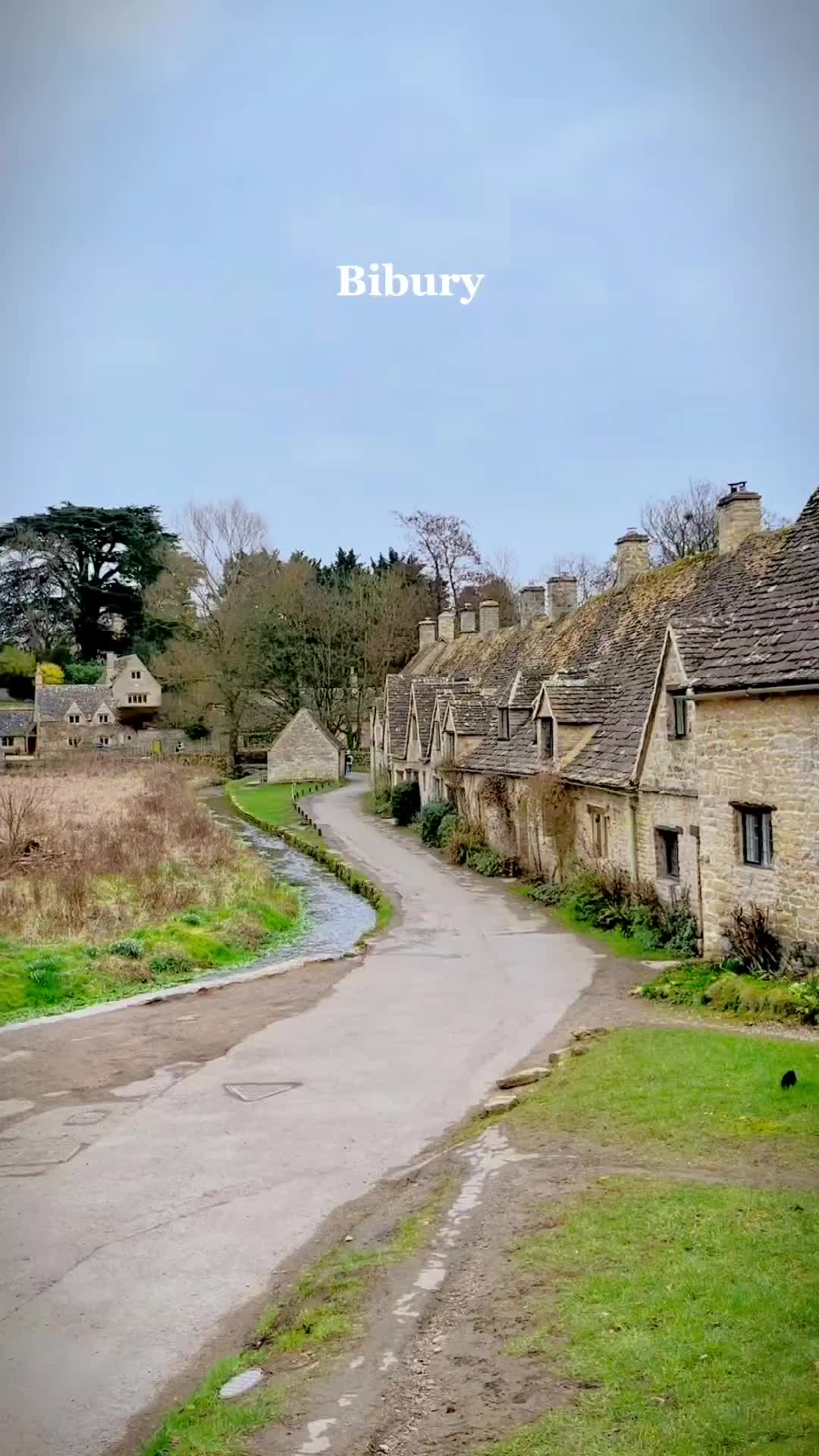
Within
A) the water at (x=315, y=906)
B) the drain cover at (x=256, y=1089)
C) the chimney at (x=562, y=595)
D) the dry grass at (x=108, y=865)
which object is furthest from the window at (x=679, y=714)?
the chimney at (x=562, y=595)

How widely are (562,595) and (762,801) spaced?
24987 millimetres

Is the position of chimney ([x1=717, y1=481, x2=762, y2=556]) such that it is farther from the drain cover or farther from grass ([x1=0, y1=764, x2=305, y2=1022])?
the drain cover

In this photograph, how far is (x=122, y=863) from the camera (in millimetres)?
26766

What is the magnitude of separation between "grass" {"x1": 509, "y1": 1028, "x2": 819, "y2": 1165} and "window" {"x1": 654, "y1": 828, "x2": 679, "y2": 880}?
754 cm

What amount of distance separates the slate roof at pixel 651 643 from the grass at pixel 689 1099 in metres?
5.26

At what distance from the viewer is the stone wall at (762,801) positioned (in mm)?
14445

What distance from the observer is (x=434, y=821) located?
36.5 meters

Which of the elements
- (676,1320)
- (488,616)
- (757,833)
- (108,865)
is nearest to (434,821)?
(108,865)

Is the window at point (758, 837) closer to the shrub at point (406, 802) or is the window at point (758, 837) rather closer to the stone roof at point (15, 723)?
the shrub at point (406, 802)

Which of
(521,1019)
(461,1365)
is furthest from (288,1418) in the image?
(521,1019)

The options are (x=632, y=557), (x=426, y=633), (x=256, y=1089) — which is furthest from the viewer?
(x=426, y=633)

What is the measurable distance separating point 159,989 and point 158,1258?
986 cm

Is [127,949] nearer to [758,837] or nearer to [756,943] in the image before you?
[756,943]

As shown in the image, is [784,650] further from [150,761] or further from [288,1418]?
[150,761]
